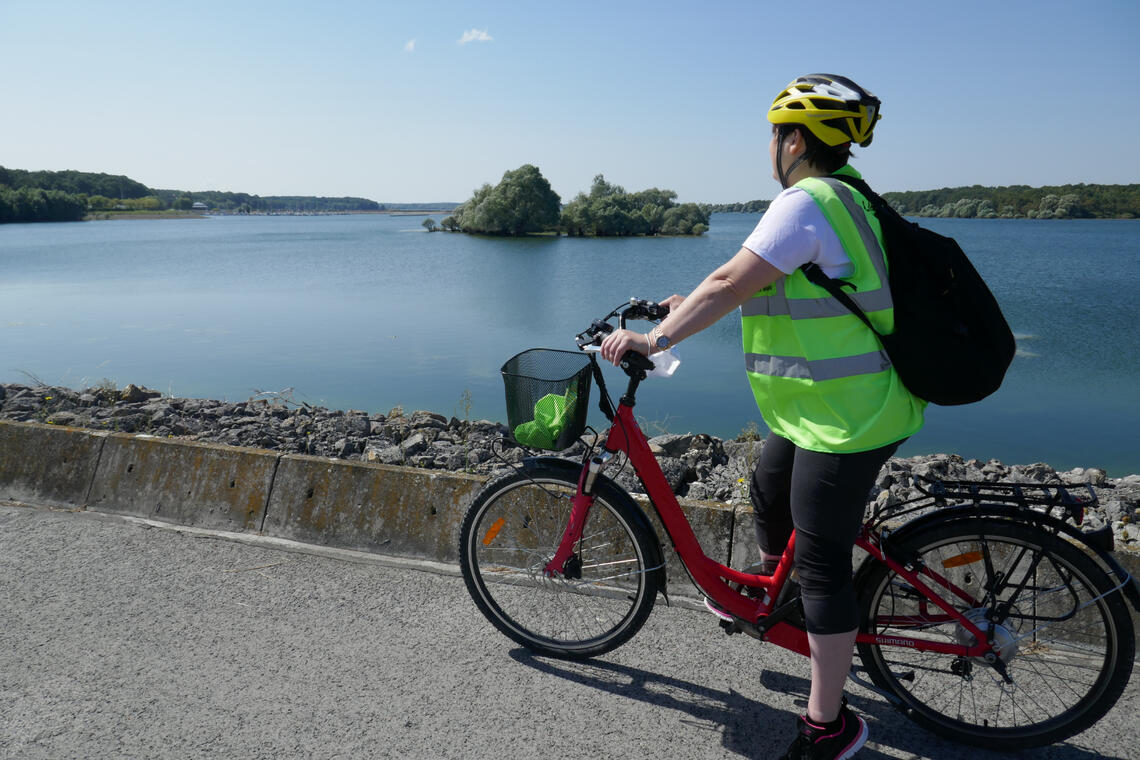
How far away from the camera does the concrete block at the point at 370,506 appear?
13.6 feet

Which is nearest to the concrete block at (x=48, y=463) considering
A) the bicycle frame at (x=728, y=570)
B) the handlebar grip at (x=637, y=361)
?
the bicycle frame at (x=728, y=570)

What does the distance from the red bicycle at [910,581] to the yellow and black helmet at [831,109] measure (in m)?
0.89

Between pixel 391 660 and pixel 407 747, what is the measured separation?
0.57 meters

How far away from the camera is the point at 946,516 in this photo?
2.67 metres

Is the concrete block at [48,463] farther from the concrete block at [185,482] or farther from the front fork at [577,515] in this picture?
the front fork at [577,515]

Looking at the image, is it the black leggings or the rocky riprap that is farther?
the rocky riprap

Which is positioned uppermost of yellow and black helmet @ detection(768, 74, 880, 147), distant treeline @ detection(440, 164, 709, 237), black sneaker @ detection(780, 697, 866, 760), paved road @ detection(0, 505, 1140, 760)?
distant treeline @ detection(440, 164, 709, 237)

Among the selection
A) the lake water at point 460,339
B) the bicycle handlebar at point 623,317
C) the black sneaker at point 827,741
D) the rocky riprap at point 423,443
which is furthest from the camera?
Result: the lake water at point 460,339

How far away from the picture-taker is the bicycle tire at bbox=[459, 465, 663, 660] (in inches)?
124

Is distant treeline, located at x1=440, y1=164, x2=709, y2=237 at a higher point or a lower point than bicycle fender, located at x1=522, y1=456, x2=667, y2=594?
higher

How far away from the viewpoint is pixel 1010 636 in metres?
2.66

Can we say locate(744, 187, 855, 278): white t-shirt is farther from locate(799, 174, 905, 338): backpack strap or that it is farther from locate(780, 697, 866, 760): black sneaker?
locate(780, 697, 866, 760): black sneaker

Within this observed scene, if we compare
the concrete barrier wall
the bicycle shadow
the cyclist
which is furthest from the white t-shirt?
the concrete barrier wall

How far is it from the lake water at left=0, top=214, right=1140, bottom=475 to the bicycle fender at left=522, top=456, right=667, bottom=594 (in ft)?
20.9
